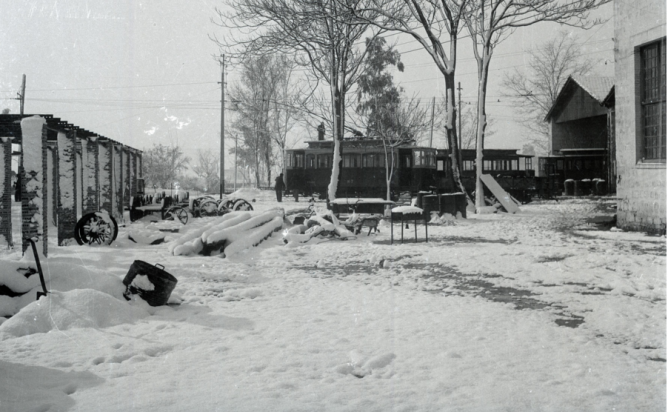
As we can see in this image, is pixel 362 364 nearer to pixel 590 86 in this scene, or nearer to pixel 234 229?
pixel 234 229

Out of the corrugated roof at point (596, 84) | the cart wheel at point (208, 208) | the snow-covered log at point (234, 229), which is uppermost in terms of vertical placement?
the corrugated roof at point (596, 84)

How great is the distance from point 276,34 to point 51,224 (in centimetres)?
930

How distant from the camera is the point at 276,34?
776 inches

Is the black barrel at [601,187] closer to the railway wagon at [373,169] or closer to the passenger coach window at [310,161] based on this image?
the railway wagon at [373,169]

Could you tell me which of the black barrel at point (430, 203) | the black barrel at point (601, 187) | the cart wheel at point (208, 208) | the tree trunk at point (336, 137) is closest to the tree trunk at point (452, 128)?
the black barrel at point (430, 203)

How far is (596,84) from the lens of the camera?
36.8 metres

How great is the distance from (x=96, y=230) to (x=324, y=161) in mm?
20984

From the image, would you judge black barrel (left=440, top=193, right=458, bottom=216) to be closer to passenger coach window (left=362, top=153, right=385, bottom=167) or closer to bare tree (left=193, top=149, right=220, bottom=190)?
passenger coach window (left=362, top=153, right=385, bottom=167)

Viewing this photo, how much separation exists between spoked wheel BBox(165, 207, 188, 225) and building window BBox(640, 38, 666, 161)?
12.5 meters

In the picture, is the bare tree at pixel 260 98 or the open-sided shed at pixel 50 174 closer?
the open-sided shed at pixel 50 174

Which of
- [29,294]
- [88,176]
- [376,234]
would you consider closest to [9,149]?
[88,176]

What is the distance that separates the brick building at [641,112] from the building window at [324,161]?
19.9 m

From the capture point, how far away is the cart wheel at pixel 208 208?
20.9 m

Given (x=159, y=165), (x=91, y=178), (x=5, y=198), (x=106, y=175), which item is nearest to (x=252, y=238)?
(x=5, y=198)
